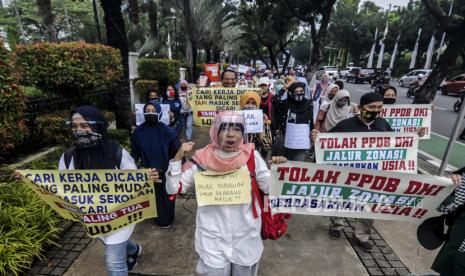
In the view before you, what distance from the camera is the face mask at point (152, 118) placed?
3.49 meters

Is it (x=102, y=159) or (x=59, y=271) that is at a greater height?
(x=102, y=159)

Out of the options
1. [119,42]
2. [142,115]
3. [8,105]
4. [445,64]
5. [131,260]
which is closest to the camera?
[131,260]

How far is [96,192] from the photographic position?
2.52 m

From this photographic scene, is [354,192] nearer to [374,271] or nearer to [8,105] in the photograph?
[374,271]

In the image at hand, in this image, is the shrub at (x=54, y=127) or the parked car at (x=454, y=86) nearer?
the shrub at (x=54, y=127)

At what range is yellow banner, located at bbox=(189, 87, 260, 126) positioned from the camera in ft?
18.1

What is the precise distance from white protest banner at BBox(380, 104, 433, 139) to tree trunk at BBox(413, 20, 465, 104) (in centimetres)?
160

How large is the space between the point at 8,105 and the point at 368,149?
A: 4.53 meters

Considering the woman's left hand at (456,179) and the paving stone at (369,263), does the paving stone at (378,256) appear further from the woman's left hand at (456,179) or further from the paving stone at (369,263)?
the woman's left hand at (456,179)

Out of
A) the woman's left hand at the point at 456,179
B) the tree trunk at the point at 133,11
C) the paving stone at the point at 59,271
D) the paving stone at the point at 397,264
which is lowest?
the paving stone at the point at 59,271

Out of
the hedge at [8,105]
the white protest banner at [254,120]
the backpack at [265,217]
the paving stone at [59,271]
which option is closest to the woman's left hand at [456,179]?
the backpack at [265,217]

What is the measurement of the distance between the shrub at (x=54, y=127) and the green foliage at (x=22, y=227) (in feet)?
5.23

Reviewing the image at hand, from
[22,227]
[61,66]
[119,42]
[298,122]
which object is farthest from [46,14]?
[298,122]

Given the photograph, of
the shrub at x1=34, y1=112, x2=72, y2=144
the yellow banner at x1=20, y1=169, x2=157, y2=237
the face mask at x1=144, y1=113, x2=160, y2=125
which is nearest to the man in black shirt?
the face mask at x1=144, y1=113, x2=160, y2=125
